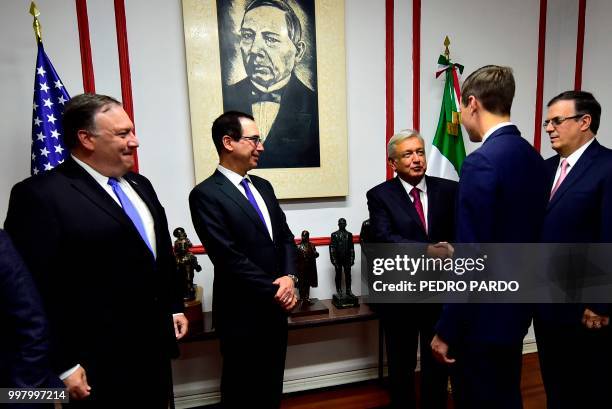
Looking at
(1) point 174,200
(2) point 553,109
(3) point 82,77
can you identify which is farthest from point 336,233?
(3) point 82,77

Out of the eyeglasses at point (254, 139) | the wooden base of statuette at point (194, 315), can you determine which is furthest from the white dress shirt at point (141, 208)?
the wooden base of statuette at point (194, 315)

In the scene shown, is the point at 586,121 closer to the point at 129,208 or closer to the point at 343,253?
the point at 343,253

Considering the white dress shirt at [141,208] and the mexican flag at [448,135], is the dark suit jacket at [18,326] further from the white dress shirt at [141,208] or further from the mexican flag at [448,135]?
the mexican flag at [448,135]

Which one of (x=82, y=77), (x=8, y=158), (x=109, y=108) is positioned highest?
(x=82, y=77)

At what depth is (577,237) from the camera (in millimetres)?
1778

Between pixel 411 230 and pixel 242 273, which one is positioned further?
pixel 411 230

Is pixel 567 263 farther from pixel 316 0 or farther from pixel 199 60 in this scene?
pixel 199 60

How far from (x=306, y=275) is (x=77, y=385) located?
1.41 meters

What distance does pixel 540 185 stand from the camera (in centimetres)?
133

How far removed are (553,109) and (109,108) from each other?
2158 millimetres

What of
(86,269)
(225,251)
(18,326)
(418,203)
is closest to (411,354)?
(418,203)

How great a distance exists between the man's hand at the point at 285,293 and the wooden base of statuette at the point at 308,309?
48cm

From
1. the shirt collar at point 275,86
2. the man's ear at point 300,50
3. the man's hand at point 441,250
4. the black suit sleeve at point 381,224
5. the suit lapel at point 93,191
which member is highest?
the man's ear at point 300,50

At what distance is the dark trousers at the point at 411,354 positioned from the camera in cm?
204
